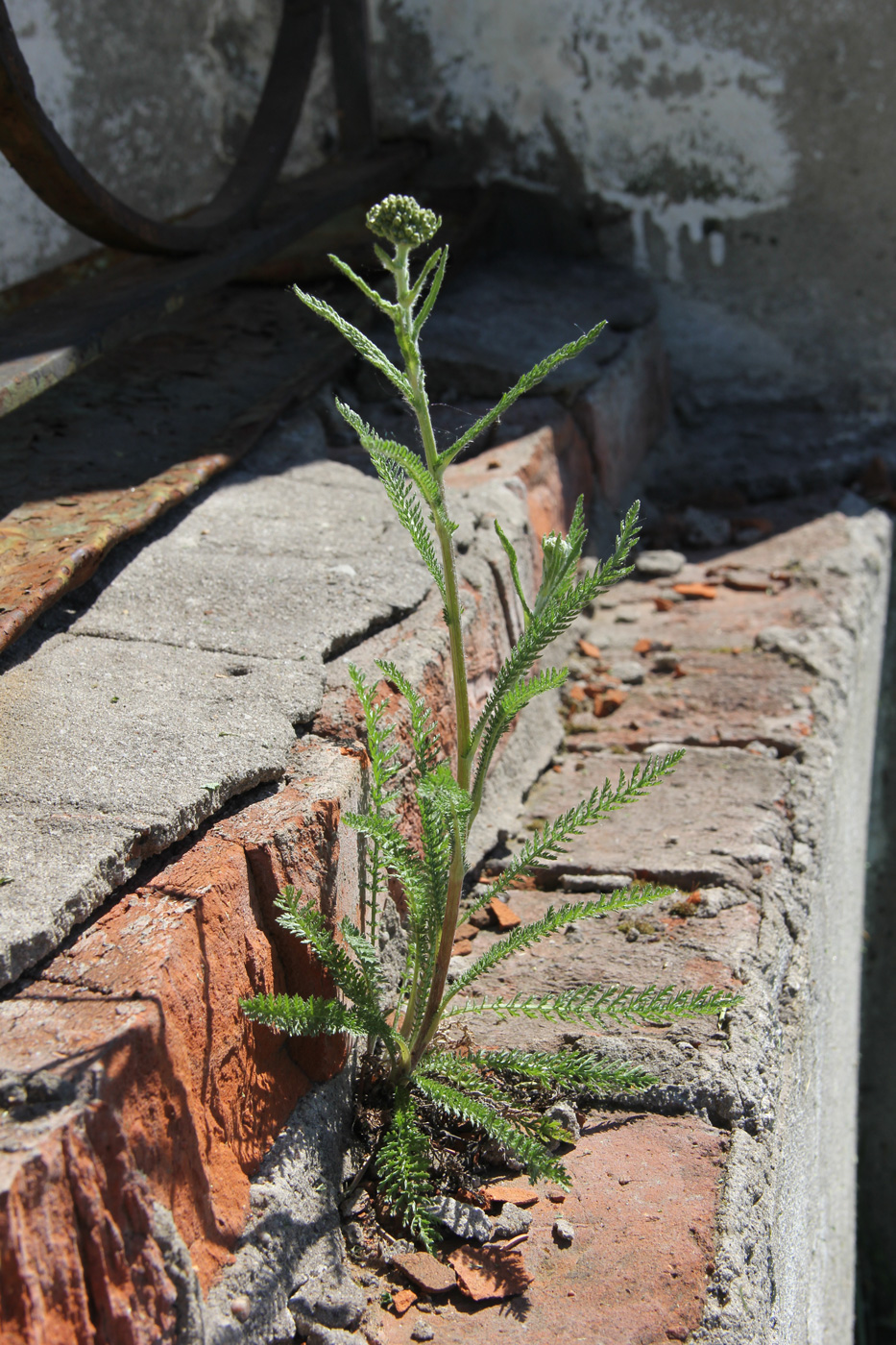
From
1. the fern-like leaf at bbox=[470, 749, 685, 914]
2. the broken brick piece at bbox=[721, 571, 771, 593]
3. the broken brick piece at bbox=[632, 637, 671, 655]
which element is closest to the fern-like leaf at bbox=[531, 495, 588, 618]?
the fern-like leaf at bbox=[470, 749, 685, 914]

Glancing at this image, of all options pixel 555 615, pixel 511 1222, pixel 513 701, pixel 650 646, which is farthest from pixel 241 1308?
pixel 650 646

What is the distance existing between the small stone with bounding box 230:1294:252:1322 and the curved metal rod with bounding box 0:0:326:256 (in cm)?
199

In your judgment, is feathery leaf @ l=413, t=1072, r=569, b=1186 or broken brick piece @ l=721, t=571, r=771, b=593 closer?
feathery leaf @ l=413, t=1072, r=569, b=1186

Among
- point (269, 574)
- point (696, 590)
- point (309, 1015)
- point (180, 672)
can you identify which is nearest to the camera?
point (309, 1015)

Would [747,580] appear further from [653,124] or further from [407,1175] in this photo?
[407,1175]

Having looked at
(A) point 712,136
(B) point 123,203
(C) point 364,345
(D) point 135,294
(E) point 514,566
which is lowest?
(E) point 514,566

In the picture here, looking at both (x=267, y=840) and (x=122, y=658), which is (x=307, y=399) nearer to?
(x=122, y=658)

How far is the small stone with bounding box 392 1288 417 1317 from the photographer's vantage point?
3.95 ft

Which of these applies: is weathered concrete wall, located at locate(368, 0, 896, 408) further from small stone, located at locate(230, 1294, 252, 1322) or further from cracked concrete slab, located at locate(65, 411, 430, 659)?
small stone, located at locate(230, 1294, 252, 1322)

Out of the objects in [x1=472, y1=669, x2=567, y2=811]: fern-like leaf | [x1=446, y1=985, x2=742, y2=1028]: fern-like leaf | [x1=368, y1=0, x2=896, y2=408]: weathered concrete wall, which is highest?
[x1=368, y1=0, x2=896, y2=408]: weathered concrete wall

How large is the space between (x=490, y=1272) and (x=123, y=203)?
236 cm

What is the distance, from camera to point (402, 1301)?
121cm

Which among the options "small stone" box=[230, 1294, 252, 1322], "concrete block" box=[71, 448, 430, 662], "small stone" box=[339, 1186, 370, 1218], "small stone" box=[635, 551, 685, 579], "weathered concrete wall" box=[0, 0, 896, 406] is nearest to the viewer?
"small stone" box=[230, 1294, 252, 1322]

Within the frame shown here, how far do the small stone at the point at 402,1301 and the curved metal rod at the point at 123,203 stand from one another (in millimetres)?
2039
